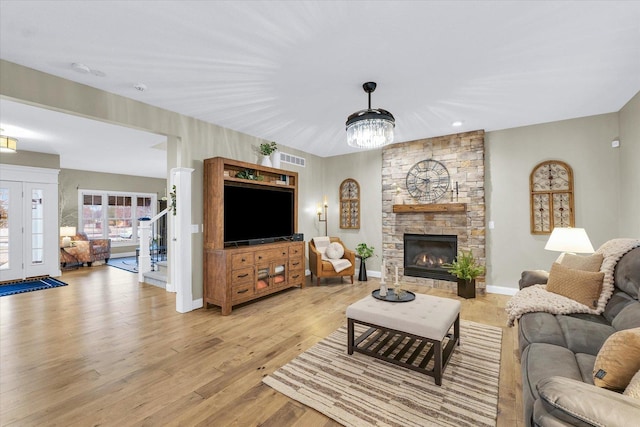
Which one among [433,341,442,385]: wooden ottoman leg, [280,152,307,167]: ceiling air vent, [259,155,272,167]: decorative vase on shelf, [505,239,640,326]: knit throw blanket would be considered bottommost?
[433,341,442,385]: wooden ottoman leg

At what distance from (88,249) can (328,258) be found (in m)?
6.19

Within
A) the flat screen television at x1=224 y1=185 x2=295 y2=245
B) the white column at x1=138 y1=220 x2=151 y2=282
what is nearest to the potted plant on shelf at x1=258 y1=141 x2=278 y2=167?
the flat screen television at x1=224 y1=185 x2=295 y2=245

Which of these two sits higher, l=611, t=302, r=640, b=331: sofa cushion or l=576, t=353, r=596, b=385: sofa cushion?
l=611, t=302, r=640, b=331: sofa cushion

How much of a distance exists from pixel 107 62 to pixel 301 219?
3851 millimetres

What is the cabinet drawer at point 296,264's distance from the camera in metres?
4.76

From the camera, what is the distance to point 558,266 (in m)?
2.68

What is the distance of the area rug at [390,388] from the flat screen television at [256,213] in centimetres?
206

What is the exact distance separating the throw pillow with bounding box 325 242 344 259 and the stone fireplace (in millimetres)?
860

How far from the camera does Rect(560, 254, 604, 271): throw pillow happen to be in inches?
99.8

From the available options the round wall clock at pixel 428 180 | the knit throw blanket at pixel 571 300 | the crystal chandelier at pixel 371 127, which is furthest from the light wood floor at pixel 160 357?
the crystal chandelier at pixel 371 127

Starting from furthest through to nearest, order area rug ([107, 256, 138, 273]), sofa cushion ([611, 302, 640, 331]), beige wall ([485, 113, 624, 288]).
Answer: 1. area rug ([107, 256, 138, 273])
2. beige wall ([485, 113, 624, 288])
3. sofa cushion ([611, 302, 640, 331])

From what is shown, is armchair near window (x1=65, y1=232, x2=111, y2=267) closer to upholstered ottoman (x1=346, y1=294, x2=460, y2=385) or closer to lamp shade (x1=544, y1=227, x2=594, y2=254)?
upholstered ottoman (x1=346, y1=294, x2=460, y2=385)

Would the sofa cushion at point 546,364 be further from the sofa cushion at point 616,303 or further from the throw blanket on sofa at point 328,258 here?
the throw blanket on sofa at point 328,258

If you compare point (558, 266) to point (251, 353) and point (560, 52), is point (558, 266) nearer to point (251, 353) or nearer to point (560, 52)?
point (560, 52)
